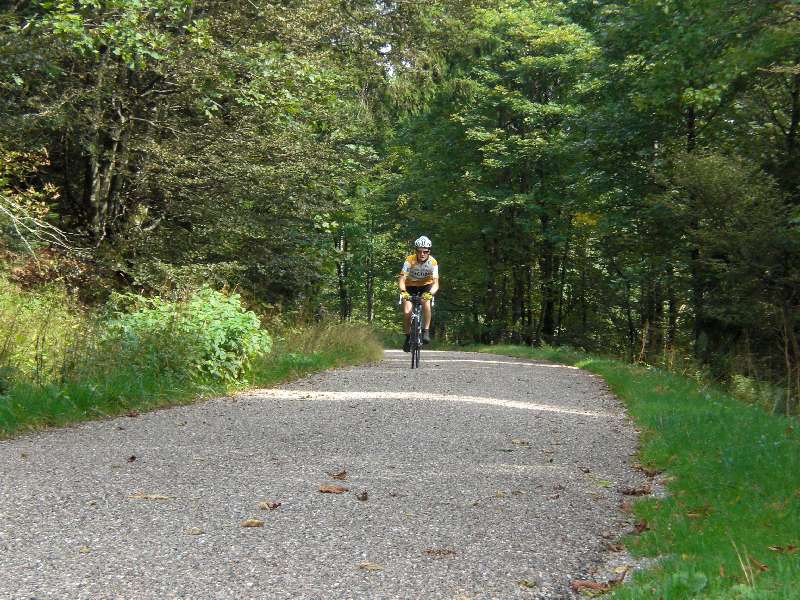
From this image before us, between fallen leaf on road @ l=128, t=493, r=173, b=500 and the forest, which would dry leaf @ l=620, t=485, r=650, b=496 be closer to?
fallen leaf on road @ l=128, t=493, r=173, b=500

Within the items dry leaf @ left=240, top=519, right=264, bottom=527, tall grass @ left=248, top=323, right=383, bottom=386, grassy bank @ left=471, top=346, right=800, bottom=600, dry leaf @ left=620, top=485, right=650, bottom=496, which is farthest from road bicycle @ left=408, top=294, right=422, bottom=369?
dry leaf @ left=240, top=519, right=264, bottom=527

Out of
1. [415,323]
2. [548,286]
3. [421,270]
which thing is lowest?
[415,323]

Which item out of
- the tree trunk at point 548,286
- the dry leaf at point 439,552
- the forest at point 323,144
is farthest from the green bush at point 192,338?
the tree trunk at point 548,286

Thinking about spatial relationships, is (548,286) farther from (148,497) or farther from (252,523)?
(252,523)

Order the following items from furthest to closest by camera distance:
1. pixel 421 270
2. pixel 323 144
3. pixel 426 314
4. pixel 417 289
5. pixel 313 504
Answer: pixel 323 144
pixel 417 289
pixel 426 314
pixel 421 270
pixel 313 504

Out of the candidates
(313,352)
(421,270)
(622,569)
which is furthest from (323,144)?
(622,569)

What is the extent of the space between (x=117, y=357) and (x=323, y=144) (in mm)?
7522

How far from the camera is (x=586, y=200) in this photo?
2392cm

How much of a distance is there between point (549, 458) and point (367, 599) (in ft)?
10.9

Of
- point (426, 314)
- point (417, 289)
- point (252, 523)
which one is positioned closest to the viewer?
point (252, 523)

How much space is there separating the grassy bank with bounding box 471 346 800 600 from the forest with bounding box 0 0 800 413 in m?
3.90

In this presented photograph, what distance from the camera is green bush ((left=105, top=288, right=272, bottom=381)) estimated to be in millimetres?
9734

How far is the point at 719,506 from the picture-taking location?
15.4 ft

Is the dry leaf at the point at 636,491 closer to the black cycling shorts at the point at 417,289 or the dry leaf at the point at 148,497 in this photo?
the dry leaf at the point at 148,497
